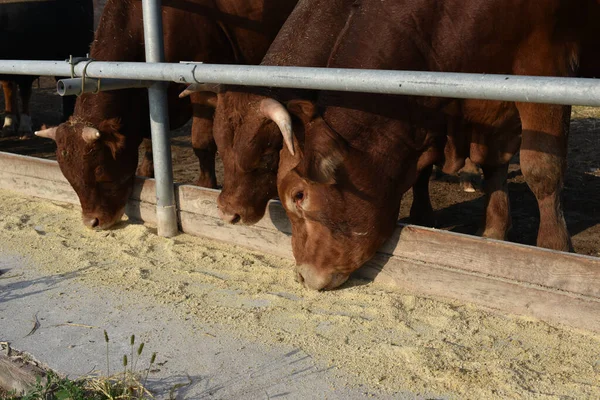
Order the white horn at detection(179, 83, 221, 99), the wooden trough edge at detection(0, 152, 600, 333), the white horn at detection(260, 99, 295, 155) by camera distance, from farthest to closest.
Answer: the white horn at detection(179, 83, 221, 99) < the white horn at detection(260, 99, 295, 155) < the wooden trough edge at detection(0, 152, 600, 333)

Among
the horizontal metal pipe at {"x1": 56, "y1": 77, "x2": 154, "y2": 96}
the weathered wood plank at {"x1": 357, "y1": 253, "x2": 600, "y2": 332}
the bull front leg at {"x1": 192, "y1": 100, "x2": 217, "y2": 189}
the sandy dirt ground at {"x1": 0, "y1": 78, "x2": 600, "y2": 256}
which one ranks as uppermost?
the horizontal metal pipe at {"x1": 56, "y1": 77, "x2": 154, "y2": 96}

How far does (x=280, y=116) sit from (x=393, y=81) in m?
0.96

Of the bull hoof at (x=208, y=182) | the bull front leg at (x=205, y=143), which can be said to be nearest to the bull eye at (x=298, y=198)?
the bull front leg at (x=205, y=143)

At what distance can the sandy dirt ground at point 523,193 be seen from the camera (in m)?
5.12

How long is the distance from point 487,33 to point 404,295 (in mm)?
1442

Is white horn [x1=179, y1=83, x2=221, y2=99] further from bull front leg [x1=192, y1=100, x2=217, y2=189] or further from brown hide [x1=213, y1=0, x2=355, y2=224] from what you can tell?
bull front leg [x1=192, y1=100, x2=217, y2=189]

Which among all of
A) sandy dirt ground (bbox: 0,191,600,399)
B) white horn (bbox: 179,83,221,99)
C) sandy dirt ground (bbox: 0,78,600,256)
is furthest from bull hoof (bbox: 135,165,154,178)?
white horn (bbox: 179,83,221,99)

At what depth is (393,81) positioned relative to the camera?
291cm

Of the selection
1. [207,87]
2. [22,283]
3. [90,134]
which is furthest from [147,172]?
[22,283]

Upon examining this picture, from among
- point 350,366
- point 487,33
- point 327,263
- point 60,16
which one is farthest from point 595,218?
point 60,16

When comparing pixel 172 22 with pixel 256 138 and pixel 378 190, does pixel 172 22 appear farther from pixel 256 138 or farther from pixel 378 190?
pixel 378 190

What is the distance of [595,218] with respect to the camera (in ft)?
17.5

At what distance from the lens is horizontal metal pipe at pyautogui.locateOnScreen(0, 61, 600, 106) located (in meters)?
2.50

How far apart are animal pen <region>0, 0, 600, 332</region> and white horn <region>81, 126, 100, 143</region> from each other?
0.42 metres
